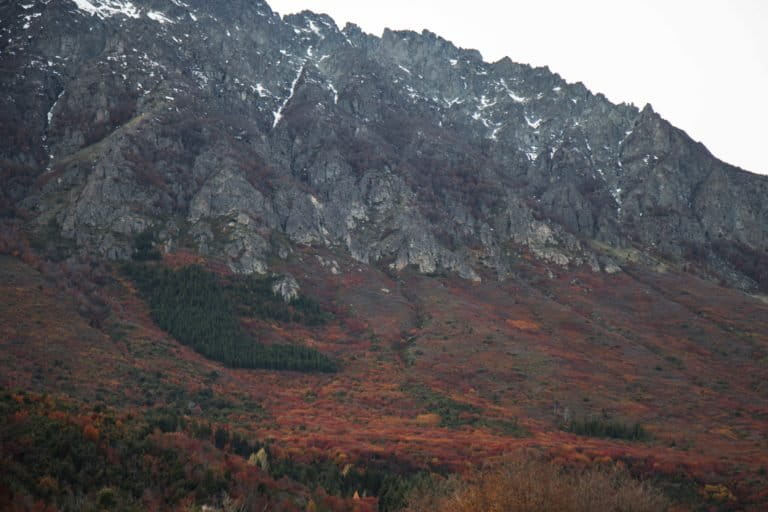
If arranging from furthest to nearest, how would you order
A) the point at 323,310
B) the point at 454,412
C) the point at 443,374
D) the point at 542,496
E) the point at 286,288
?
1. the point at 286,288
2. the point at 323,310
3. the point at 443,374
4. the point at 454,412
5. the point at 542,496

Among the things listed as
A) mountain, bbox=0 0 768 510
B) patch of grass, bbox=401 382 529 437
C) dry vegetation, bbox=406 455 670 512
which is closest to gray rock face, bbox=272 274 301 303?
mountain, bbox=0 0 768 510

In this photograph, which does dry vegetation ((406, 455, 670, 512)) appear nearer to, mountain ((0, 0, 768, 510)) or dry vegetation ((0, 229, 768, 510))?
dry vegetation ((0, 229, 768, 510))

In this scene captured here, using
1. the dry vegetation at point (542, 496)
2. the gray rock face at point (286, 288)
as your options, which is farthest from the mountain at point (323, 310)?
the dry vegetation at point (542, 496)

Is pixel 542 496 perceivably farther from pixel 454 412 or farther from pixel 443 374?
pixel 443 374

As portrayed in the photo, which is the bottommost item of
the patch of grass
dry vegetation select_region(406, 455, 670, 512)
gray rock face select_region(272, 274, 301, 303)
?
the patch of grass

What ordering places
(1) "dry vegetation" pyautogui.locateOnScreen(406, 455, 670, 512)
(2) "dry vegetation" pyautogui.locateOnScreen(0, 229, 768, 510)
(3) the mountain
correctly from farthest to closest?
1. (3) the mountain
2. (2) "dry vegetation" pyautogui.locateOnScreen(0, 229, 768, 510)
3. (1) "dry vegetation" pyautogui.locateOnScreen(406, 455, 670, 512)

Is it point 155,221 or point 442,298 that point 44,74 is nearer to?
point 155,221

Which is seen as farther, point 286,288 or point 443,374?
point 286,288

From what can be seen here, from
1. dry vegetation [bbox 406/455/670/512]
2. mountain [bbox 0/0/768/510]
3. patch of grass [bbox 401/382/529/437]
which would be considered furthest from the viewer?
patch of grass [bbox 401/382/529/437]

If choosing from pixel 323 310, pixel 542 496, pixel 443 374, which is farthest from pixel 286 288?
pixel 542 496

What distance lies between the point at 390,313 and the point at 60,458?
10837cm

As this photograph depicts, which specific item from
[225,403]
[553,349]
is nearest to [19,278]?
[225,403]

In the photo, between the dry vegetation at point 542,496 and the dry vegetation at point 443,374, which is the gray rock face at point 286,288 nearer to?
Result: the dry vegetation at point 443,374

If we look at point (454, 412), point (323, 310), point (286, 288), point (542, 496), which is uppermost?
point (542, 496)
